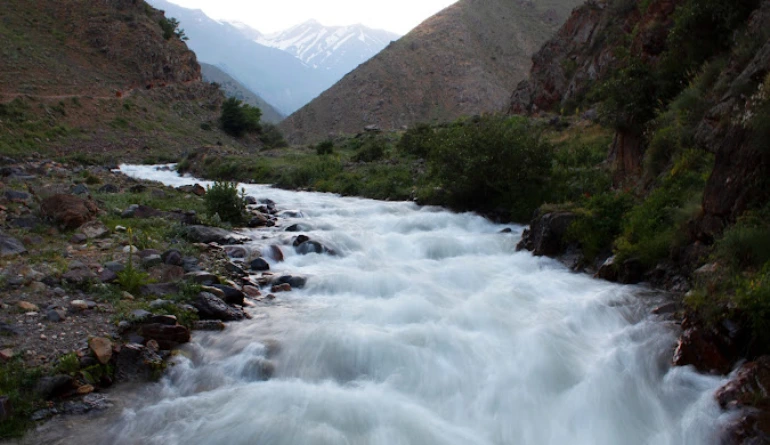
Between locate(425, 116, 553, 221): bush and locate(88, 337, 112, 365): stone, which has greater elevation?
locate(425, 116, 553, 221): bush

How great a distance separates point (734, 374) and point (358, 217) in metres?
10.8

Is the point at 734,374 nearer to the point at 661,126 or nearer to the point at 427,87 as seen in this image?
the point at 661,126

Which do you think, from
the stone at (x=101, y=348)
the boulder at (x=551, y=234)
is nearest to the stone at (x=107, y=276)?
the stone at (x=101, y=348)

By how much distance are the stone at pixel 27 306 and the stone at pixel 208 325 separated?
1.81 meters

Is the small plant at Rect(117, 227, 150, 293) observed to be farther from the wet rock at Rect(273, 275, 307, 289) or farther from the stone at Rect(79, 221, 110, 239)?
the wet rock at Rect(273, 275, 307, 289)

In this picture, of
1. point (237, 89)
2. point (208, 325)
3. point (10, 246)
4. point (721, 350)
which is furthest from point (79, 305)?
point (237, 89)

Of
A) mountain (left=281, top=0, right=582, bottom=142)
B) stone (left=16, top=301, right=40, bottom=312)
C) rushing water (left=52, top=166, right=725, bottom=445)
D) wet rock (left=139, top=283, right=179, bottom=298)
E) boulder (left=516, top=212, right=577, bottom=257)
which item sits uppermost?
mountain (left=281, top=0, right=582, bottom=142)

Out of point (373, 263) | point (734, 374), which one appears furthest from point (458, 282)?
point (734, 374)

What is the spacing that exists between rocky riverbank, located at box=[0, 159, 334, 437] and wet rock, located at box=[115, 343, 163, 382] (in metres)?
0.01

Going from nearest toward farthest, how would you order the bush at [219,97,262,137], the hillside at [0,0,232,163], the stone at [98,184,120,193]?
the stone at [98,184,120,193] → the hillside at [0,0,232,163] → the bush at [219,97,262,137]

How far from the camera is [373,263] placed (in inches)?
414

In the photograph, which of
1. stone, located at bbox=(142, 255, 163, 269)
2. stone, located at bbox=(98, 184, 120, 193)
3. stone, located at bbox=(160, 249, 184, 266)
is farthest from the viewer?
stone, located at bbox=(98, 184, 120, 193)

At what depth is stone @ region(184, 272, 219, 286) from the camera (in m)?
7.74

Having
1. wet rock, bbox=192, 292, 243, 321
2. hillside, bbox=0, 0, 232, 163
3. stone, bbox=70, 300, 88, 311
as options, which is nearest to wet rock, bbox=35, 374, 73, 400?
stone, bbox=70, 300, 88, 311
